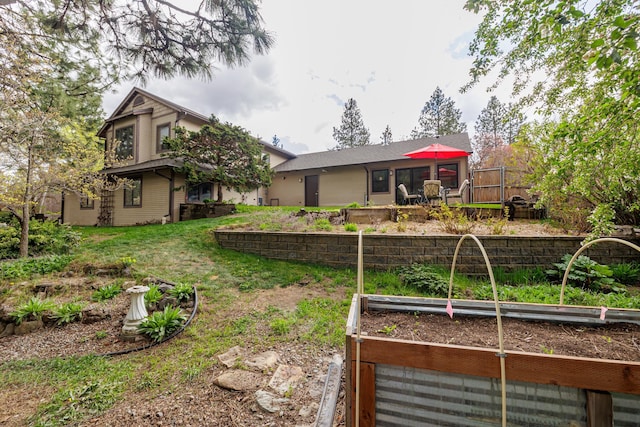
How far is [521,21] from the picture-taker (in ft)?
8.96

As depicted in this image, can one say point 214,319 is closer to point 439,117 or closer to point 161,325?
point 161,325

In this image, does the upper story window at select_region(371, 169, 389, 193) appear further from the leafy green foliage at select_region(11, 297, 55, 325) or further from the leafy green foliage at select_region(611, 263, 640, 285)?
the leafy green foliage at select_region(11, 297, 55, 325)

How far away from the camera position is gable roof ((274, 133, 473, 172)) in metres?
12.0

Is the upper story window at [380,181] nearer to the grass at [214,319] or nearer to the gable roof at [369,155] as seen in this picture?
the gable roof at [369,155]

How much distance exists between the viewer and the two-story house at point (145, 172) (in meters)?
10.4

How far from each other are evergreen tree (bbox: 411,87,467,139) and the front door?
14.3 metres

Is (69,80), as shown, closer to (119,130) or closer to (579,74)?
(119,130)

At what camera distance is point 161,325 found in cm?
279

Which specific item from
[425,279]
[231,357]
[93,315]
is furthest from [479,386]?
[93,315]

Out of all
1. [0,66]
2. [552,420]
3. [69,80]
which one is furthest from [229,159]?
[552,420]

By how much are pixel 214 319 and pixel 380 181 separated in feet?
35.3

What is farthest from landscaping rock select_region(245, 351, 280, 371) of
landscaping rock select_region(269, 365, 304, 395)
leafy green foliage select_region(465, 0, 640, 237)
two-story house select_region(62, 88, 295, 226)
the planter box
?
two-story house select_region(62, 88, 295, 226)

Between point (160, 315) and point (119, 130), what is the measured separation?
13.5 metres

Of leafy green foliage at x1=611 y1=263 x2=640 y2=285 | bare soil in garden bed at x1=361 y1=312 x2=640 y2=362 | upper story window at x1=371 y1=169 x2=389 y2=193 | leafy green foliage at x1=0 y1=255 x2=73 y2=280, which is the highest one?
upper story window at x1=371 y1=169 x2=389 y2=193
